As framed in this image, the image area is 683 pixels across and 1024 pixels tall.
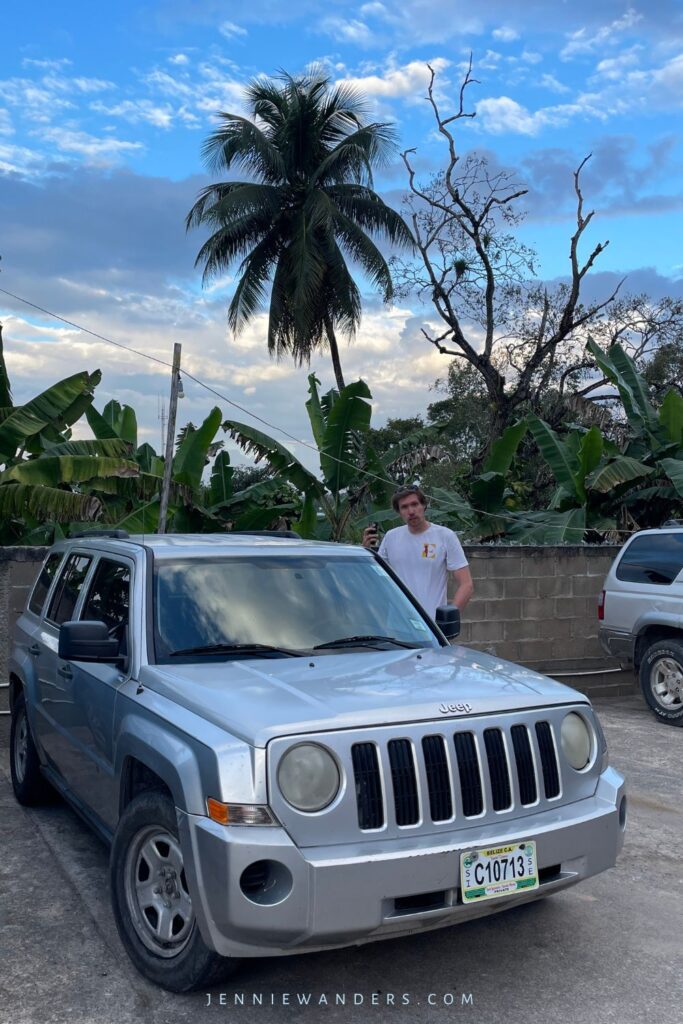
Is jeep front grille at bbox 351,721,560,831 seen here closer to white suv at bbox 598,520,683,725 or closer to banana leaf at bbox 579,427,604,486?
white suv at bbox 598,520,683,725

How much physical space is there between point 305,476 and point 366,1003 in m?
9.60

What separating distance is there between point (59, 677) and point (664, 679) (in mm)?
6295

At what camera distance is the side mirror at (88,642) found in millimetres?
4309

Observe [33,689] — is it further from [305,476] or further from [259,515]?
[305,476]

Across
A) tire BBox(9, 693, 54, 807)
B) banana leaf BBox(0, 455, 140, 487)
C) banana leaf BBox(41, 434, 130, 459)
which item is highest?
banana leaf BBox(41, 434, 130, 459)

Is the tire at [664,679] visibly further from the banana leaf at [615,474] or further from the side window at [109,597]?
the side window at [109,597]

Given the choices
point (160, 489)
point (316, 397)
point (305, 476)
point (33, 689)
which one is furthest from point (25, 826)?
point (316, 397)

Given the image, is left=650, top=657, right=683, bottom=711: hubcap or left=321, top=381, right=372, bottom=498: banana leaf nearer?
left=650, top=657, right=683, bottom=711: hubcap

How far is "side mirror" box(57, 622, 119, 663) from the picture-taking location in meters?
4.31

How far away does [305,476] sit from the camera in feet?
42.6

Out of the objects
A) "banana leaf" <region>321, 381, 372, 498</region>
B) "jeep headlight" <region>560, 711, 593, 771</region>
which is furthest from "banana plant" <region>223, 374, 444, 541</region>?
"jeep headlight" <region>560, 711, 593, 771</region>

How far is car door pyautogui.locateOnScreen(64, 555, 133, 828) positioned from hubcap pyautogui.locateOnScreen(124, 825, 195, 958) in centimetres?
40

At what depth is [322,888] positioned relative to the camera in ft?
10.7

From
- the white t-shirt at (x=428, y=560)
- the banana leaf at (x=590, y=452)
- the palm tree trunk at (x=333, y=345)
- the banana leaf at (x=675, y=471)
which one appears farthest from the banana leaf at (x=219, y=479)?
the palm tree trunk at (x=333, y=345)
